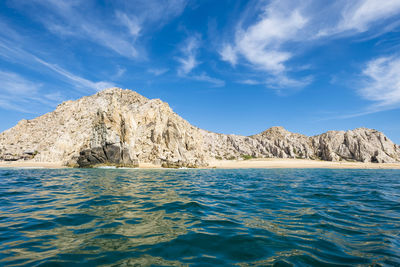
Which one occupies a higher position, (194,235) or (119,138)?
(119,138)

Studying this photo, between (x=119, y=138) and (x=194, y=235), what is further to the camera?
(x=119, y=138)

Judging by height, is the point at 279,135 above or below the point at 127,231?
above

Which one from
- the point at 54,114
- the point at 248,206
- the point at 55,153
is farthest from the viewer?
the point at 54,114

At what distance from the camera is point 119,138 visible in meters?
44.3

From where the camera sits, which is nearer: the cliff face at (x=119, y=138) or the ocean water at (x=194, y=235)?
the ocean water at (x=194, y=235)

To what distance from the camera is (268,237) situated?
5145 millimetres

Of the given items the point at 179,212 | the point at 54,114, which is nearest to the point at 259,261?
the point at 179,212

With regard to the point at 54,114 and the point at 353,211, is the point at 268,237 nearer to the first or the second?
the point at 353,211

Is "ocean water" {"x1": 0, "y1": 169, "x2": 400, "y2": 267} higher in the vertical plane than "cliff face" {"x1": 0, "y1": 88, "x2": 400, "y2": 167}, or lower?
lower

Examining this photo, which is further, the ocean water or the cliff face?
the cliff face

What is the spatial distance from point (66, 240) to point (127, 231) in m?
1.40

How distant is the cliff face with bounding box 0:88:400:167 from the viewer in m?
44.1

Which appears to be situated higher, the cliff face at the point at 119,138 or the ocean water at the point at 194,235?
the cliff face at the point at 119,138

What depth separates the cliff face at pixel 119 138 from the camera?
44.1 metres
